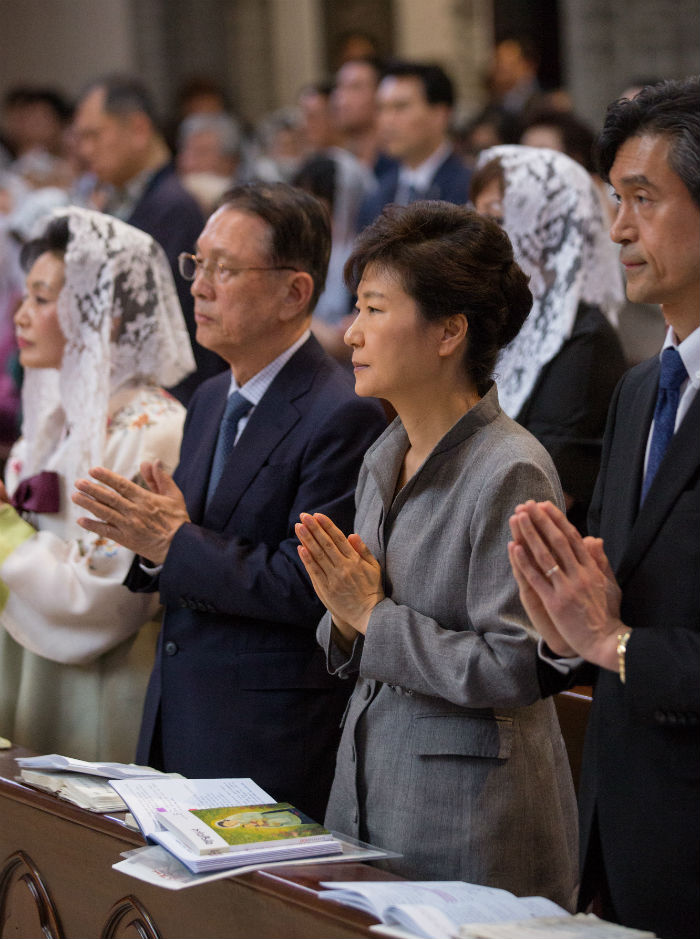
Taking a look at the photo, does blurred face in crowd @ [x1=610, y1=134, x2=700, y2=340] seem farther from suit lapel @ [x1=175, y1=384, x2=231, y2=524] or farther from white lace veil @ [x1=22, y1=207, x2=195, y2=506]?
white lace veil @ [x1=22, y1=207, x2=195, y2=506]

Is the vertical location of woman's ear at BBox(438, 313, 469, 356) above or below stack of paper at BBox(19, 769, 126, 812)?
above

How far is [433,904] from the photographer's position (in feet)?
6.87

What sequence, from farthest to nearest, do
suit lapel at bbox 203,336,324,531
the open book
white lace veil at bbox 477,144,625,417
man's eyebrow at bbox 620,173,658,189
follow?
white lace veil at bbox 477,144,625,417 → suit lapel at bbox 203,336,324,531 → the open book → man's eyebrow at bbox 620,173,658,189

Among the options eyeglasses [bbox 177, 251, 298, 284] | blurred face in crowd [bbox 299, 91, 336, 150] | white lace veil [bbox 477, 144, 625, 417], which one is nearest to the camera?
eyeglasses [bbox 177, 251, 298, 284]

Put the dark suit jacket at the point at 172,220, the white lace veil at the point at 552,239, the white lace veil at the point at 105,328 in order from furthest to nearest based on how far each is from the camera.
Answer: the dark suit jacket at the point at 172,220
the white lace veil at the point at 552,239
the white lace veil at the point at 105,328

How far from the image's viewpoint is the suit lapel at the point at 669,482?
206 centimetres

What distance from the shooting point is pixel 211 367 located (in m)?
4.95

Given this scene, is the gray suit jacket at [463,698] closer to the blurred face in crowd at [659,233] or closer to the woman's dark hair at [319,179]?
the blurred face in crowd at [659,233]

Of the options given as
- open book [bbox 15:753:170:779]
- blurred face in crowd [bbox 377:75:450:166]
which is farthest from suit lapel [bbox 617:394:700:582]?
blurred face in crowd [bbox 377:75:450:166]

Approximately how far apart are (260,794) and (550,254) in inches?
78.7

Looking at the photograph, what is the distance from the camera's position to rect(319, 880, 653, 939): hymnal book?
194cm

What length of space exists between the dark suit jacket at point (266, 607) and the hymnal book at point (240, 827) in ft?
1.70

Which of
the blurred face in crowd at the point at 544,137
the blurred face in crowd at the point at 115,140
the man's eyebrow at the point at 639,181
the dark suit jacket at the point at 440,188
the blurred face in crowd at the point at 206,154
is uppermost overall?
the blurred face in crowd at the point at 206,154

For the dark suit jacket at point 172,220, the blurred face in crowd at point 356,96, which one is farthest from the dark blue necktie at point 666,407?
the blurred face in crowd at point 356,96
